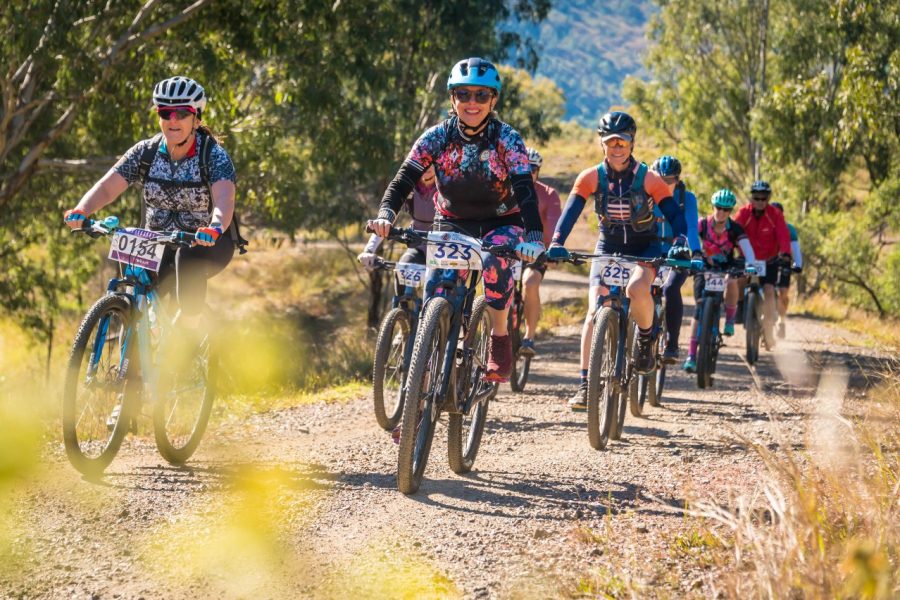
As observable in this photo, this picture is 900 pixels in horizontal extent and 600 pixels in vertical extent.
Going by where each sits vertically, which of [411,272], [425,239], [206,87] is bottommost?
[411,272]

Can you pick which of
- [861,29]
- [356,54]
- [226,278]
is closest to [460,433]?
[356,54]

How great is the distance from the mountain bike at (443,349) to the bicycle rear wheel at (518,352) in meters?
2.96

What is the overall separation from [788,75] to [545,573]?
2996 centimetres

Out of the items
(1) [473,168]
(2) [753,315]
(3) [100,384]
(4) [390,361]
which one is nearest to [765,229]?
(2) [753,315]

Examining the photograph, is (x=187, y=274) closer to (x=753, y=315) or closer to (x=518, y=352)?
(x=518, y=352)

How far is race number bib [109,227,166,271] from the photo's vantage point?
570 centimetres

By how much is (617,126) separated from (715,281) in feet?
12.7

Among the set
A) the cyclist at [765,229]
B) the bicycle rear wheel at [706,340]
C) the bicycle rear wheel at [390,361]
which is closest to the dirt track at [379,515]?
the bicycle rear wheel at [390,361]

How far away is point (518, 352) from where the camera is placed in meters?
9.30

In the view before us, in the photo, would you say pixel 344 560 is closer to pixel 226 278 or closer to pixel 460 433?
pixel 460 433

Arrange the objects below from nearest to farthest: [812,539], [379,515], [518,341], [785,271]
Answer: [812,539] → [379,515] → [518,341] → [785,271]

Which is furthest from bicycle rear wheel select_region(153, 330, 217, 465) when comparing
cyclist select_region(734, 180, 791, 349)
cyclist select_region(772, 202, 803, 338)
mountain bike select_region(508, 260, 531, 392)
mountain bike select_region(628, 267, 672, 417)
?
cyclist select_region(734, 180, 791, 349)

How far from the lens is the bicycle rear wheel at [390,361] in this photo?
678 centimetres

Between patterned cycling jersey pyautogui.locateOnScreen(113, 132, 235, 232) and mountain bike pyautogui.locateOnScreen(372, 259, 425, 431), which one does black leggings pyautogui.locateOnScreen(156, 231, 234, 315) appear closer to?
patterned cycling jersey pyautogui.locateOnScreen(113, 132, 235, 232)
